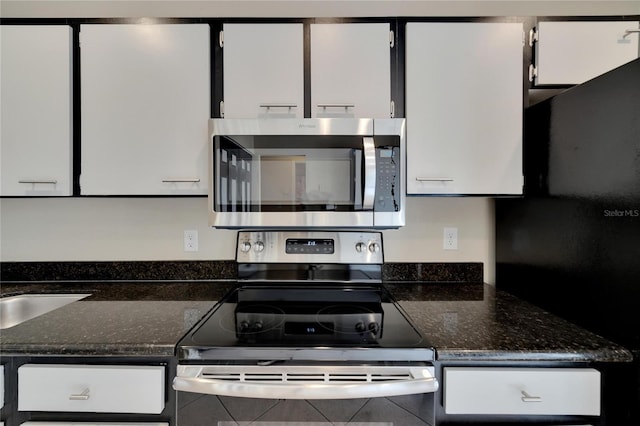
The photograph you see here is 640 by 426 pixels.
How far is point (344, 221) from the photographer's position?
119cm

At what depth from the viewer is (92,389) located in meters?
0.86

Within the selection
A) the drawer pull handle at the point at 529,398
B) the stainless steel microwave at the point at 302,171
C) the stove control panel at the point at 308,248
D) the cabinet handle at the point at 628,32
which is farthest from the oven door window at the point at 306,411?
the cabinet handle at the point at 628,32

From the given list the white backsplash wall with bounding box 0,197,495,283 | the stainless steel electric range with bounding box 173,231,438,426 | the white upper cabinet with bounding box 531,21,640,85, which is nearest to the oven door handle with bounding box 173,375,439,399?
the stainless steel electric range with bounding box 173,231,438,426

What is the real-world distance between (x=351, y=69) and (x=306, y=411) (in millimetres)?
1252

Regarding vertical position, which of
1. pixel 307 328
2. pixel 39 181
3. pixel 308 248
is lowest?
pixel 307 328

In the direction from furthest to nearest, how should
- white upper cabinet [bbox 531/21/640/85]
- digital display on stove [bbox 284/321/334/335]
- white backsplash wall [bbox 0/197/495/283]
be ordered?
white backsplash wall [bbox 0/197/495/283]
white upper cabinet [bbox 531/21/640/85]
digital display on stove [bbox 284/321/334/335]

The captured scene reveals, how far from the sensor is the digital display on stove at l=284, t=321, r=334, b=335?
0.99m

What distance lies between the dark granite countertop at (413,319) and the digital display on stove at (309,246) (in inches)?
14.6

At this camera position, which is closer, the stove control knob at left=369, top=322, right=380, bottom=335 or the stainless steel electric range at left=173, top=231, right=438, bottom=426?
the stainless steel electric range at left=173, top=231, right=438, bottom=426

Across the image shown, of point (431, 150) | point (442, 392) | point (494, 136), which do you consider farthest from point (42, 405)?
point (494, 136)

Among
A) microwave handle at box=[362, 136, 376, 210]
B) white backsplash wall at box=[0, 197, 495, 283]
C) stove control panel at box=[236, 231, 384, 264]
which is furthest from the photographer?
white backsplash wall at box=[0, 197, 495, 283]

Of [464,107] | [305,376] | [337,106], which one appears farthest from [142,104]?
[464,107]

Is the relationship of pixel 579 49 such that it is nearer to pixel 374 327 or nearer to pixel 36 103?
pixel 374 327

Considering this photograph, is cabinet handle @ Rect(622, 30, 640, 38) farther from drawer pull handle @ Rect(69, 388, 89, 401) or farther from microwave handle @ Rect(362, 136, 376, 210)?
drawer pull handle @ Rect(69, 388, 89, 401)
